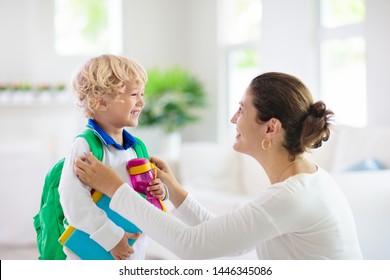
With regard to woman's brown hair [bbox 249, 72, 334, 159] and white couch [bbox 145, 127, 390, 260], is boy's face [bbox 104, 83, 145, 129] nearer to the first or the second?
woman's brown hair [bbox 249, 72, 334, 159]

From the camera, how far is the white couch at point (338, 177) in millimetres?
2482

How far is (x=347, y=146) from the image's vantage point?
346cm

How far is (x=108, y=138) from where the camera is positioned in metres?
1.42

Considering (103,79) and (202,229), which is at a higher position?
(103,79)

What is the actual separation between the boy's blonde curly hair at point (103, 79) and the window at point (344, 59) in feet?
9.82

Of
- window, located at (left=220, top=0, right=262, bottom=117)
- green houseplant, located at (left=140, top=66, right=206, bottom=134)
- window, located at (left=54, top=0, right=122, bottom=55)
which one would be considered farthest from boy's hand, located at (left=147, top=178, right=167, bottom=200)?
window, located at (left=54, top=0, right=122, bottom=55)

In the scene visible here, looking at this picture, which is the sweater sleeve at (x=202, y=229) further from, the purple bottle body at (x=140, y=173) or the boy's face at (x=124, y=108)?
the boy's face at (x=124, y=108)

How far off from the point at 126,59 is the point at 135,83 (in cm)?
6

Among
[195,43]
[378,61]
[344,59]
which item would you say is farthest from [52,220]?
[195,43]


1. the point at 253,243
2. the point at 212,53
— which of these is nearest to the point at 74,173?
the point at 253,243

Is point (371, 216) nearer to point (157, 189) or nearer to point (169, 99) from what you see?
point (157, 189)

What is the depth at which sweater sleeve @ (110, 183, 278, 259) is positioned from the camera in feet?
4.19

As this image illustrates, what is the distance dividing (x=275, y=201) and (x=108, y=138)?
392mm
